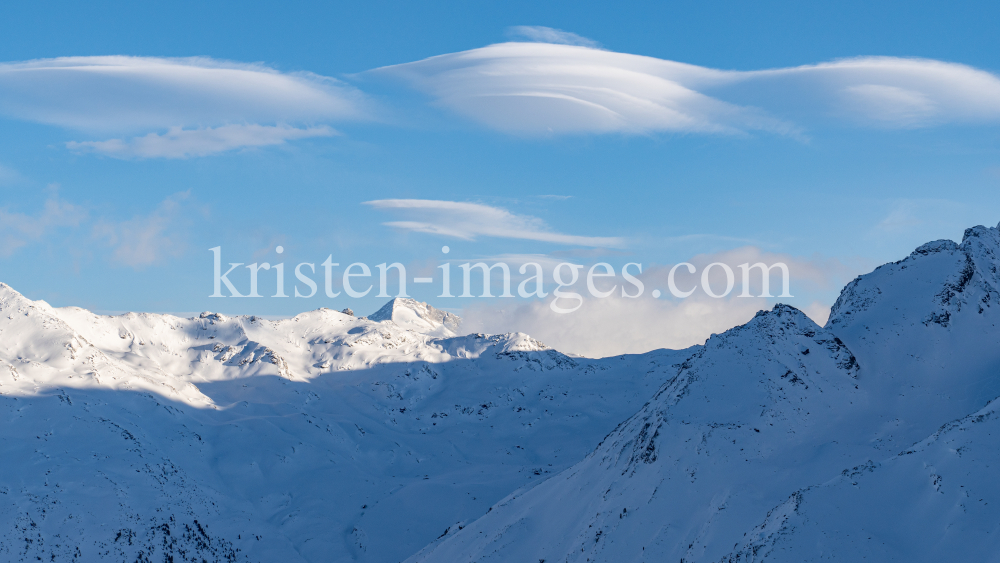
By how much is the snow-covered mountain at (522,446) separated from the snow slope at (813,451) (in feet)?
0.58

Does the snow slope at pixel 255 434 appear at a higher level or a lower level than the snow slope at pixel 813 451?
lower

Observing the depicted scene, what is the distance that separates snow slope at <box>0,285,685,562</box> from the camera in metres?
87.2

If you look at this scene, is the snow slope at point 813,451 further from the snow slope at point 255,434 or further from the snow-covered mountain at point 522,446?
the snow slope at point 255,434

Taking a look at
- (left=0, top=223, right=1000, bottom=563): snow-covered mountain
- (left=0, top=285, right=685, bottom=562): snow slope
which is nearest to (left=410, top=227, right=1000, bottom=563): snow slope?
(left=0, top=223, right=1000, bottom=563): snow-covered mountain

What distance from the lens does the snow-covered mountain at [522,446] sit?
3853 cm

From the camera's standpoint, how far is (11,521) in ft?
253

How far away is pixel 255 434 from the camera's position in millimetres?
129000

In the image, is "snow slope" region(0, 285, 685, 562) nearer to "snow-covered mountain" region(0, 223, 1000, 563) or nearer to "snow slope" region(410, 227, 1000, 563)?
"snow-covered mountain" region(0, 223, 1000, 563)

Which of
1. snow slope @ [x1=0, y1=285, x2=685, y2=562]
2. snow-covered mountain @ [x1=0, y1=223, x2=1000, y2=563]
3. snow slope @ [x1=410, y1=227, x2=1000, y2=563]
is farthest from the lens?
snow slope @ [x1=0, y1=285, x2=685, y2=562]

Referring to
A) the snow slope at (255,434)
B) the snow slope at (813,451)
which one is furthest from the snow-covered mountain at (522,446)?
the snow slope at (255,434)

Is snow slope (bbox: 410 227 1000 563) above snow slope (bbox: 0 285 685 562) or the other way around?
above

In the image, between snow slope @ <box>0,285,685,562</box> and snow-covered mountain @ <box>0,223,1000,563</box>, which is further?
snow slope @ <box>0,285,685,562</box>

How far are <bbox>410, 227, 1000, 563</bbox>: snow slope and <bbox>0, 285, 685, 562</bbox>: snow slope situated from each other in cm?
3536

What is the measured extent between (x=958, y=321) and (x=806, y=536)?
44.4 metres
